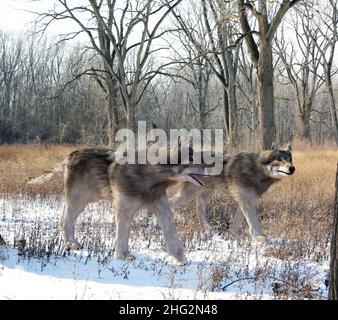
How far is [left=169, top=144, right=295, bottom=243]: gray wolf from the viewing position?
10.1 m

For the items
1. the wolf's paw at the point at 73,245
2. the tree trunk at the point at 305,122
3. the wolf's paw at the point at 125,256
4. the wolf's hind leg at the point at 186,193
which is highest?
the tree trunk at the point at 305,122

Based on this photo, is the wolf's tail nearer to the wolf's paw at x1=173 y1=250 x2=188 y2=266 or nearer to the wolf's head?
the wolf's paw at x1=173 y1=250 x2=188 y2=266

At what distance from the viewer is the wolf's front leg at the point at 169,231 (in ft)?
24.6

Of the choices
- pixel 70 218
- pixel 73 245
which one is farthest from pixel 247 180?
pixel 73 245

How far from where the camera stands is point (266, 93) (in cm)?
1491

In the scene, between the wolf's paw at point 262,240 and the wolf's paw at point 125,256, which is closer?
the wolf's paw at point 125,256

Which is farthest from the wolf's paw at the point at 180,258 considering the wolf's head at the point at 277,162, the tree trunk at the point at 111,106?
the tree trunk at the point at 111,106

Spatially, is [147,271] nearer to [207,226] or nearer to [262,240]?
[262,240]

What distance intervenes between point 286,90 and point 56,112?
39.8 metres

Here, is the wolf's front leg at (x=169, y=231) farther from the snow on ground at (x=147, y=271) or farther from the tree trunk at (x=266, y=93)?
the tree trunk at (x=266, y=93)

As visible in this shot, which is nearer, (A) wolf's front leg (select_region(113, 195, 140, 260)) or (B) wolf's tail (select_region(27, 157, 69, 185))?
(A) wolf's front leg (select_region(113, 195, 140, 260))

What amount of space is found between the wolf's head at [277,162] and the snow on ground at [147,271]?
143 centimetres

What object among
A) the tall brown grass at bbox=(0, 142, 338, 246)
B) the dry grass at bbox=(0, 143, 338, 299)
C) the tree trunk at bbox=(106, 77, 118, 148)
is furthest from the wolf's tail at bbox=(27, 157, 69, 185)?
the tree trunk at bbox=(106, 77, 118, 148)
